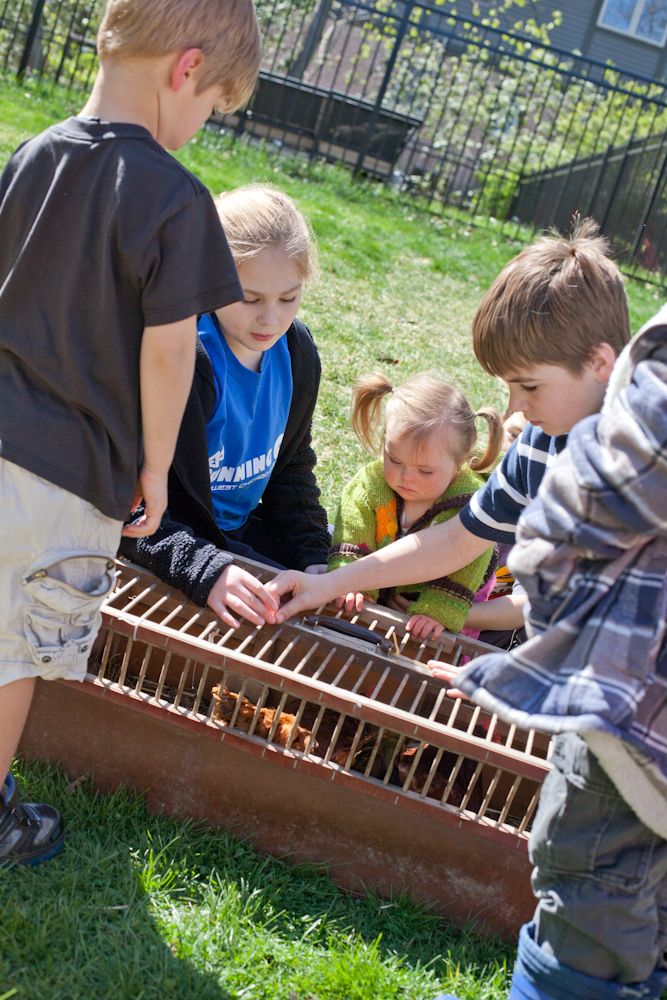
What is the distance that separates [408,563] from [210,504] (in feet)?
1.69

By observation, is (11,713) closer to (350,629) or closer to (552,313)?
(350,629)

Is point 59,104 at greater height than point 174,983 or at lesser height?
greater

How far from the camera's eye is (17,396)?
1.84m

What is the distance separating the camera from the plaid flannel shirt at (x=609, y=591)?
139 cm

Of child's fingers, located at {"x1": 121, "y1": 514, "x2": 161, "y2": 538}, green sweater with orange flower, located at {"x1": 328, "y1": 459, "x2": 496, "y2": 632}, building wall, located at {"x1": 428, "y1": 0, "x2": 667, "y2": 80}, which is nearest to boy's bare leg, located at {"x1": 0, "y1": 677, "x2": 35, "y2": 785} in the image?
child's fingers, located at {"x1": 121, "y1": 514, "x2": 161, "y2": 538}

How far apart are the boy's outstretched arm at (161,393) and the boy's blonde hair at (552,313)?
64 cm

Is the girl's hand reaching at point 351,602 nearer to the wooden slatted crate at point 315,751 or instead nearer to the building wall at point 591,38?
the wooden slatted crate at point 315,751

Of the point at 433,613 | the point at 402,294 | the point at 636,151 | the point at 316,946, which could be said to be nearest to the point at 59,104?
the point at 402,294

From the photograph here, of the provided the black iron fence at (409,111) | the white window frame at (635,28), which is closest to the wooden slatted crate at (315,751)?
the black iron fence at (409,111)

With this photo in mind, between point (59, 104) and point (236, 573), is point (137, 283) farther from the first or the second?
point (59, 104)

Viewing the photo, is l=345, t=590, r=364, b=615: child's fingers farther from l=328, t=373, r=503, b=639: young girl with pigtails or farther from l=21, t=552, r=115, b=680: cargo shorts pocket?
l=21, t=552, r=115, b=680: cargo shorts pocket

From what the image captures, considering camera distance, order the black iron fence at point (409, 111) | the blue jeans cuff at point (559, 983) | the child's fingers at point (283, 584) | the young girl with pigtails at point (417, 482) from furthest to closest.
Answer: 1. the black iron fence at point (409, 111)
2. the young girl with pigtails at point (417, 482)
3. the child's fingers at point (283, 584)
4. the blue jeans cuff at point (559, 983)

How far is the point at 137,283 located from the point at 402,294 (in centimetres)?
553

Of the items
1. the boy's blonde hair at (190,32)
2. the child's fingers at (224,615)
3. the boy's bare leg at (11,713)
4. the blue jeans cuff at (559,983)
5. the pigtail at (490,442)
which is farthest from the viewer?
the pigtail at (490,442)
